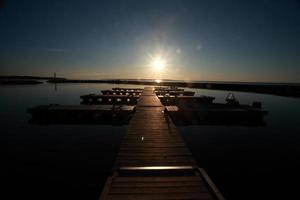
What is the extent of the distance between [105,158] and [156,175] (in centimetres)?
494

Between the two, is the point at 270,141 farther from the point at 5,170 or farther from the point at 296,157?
the point at 5,170

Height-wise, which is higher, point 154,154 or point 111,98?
point 111,98

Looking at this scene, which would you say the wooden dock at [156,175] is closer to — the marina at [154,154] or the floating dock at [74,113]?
the marina at [154,154]

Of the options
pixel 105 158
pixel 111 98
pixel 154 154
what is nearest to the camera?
pixel 154 154

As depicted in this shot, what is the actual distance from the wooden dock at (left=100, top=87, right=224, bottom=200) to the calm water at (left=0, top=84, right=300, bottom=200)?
1.78 m

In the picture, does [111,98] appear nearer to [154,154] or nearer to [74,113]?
[74,113]

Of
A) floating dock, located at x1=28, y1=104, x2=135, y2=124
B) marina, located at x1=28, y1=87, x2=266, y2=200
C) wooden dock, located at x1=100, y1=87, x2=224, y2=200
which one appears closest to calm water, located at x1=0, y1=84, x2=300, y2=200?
floating dock, located at x1=28, y1=104, x2=135, y2=124

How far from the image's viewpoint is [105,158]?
33.3 feet

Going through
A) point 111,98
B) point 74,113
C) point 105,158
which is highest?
point 111,98

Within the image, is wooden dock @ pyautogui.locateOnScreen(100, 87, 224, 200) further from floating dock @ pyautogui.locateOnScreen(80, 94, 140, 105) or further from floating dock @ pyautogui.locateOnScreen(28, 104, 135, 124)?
floating dock @ pyautogui.locateOnScreen(80, 94, 140, 105)

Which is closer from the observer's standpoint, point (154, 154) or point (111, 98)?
point (154, 154)

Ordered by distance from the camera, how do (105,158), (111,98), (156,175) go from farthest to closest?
(111,98)
(105,158)
(156,175)

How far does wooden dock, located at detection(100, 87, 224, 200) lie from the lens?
4.85 metres

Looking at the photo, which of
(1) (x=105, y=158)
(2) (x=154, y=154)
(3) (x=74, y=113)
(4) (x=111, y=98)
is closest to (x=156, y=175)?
(2) (x=154, y=154)
